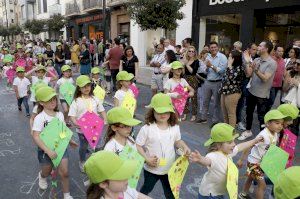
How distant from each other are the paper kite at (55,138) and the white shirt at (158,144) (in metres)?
0.98

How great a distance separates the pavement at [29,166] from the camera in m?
4.38

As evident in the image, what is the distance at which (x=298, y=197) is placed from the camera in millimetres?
1697

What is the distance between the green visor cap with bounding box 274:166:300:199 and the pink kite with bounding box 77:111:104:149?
3060mm

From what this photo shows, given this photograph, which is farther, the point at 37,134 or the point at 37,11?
the point at 37,11

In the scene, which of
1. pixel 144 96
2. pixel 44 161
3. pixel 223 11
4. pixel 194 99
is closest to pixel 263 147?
pixel 44 161

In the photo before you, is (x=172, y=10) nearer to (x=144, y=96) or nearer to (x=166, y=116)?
(x=144, y=96)

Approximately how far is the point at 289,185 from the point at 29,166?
4.50m

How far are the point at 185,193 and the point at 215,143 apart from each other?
1.50 m

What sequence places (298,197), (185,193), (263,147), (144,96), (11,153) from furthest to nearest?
1. (144,96)
2. (11,153)
3. (185,193)
4. (263,147)
5. (298,197)

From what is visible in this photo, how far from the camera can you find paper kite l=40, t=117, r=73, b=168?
148 inches

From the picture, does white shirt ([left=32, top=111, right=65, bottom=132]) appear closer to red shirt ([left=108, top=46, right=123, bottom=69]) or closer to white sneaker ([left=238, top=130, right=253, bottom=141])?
white sneaker ([left=238, top=130, right=253, bottom=141])

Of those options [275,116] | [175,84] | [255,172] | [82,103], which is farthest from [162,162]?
[175,84]

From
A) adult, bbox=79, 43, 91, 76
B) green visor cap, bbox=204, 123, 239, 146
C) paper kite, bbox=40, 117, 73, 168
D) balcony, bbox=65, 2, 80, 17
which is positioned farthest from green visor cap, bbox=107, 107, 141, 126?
balcony, bbox=65, 2, 80, 17

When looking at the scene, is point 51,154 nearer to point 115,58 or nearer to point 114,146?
point 114,146
